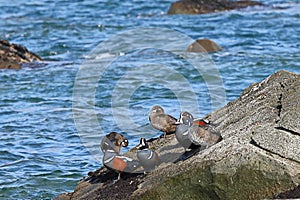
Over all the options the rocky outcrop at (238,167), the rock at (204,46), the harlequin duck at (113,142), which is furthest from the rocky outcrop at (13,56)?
the rocky outcrop at (238,167)

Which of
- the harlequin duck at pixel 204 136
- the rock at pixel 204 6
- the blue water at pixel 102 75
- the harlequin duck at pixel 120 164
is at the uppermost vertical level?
the harlequin duck at pixel 204 136

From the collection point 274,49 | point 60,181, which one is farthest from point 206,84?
point 60,181

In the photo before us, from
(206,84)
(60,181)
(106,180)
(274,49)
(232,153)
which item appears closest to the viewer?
(232,153)

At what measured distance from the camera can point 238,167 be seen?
16.1 ft

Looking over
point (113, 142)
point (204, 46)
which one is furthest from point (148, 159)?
point (204, 46)

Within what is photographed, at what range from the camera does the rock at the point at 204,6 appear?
70.1 ft

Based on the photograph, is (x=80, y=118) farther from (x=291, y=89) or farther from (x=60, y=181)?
(x=291, y=89)

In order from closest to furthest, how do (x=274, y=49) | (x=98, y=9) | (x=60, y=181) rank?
(x=60, y=181) → (x=274, y=49) → (x=98, y=9)

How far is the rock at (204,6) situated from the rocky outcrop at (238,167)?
15.8 meters

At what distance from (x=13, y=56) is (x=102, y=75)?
7.60ft

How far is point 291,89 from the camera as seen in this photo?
5.82 meters

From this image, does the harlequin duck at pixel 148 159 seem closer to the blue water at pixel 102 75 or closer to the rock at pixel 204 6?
the blue water at pixel 102 75

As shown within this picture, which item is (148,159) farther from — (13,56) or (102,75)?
(13,56)

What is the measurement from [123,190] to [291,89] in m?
1.66
